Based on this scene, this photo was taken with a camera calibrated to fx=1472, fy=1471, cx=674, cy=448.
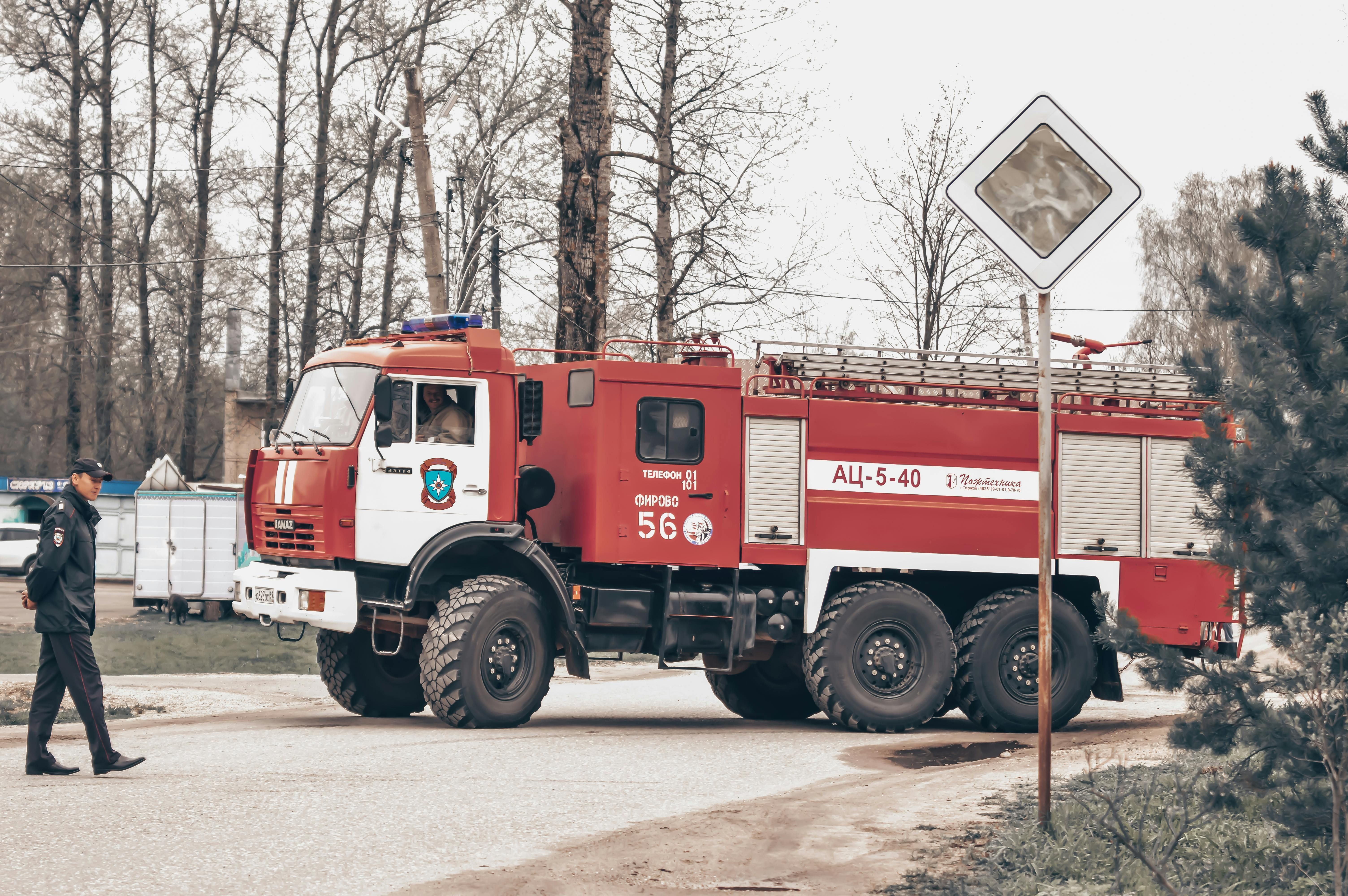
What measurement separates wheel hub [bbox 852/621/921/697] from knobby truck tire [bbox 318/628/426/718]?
3909mm

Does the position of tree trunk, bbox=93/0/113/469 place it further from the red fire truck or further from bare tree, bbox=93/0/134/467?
the red fire truck

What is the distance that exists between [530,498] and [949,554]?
12.2 feet

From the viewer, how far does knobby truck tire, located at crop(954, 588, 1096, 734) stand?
1298 cm

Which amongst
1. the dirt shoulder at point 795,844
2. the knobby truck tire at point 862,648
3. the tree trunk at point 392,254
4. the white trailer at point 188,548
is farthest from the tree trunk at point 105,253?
the dirt shoulder at point 795,844

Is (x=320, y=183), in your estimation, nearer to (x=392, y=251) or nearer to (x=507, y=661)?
(x=392, y=251)

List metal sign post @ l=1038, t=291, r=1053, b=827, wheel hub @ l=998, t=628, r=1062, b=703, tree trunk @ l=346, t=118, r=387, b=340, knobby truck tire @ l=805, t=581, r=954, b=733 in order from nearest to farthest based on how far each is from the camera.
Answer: metal sign post @ l=1038, t=291, r=1053, b=827, knobby truck tire @ l=805, t=581, r=954, b=733, wheel hub @ l=998, t=628, r=1062, b=703, tree trunk @ l=346, t=118, r=387, b=340

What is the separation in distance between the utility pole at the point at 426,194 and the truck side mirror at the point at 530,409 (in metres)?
7.88

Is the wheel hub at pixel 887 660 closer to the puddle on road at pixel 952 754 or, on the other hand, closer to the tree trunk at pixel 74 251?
the puddle on road at pixel 952 754

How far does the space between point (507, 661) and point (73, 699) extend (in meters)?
3.69

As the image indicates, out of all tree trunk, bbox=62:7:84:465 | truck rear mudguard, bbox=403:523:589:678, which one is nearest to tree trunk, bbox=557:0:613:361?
truck rear mudguard, bbox=403:523:589:678

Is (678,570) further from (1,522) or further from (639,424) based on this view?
(1,522)

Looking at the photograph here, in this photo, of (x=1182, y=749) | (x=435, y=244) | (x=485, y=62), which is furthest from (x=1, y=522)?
(x=1182, y=749)

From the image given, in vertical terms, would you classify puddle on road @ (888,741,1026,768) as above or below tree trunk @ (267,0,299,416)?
below

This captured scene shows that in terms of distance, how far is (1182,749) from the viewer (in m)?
5.59
